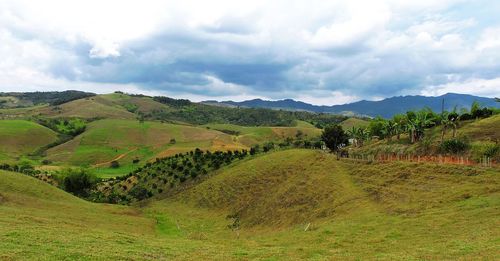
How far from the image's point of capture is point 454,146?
74.8 metres

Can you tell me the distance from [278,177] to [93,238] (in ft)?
172

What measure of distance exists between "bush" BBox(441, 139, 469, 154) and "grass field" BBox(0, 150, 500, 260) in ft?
50.3

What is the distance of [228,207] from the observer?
262 ft

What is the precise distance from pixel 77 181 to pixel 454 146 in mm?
94862

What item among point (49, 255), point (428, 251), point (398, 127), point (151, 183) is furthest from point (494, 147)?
point (151, 183)

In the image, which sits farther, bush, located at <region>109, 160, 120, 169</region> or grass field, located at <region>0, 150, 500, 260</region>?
bush, located at <region>109, 160, 120, 169</region>

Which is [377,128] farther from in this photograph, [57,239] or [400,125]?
[57,239]

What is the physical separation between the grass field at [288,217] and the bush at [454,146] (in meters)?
15.3

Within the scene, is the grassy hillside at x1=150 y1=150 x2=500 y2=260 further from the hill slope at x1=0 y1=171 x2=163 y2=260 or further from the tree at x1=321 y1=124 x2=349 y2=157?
the tree at x1=321 y1=124 x2=349 y2=157

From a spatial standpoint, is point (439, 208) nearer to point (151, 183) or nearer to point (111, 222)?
point (111, 222)

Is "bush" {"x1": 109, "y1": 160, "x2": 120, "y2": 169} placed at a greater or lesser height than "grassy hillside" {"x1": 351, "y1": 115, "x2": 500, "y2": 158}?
lesser

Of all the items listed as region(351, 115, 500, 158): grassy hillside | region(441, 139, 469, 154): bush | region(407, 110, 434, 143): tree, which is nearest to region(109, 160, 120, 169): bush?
region(351, 115, 500, 158): grassy hillside

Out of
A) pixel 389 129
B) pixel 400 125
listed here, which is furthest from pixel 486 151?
pixel 389 129

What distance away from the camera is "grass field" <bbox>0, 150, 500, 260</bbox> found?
3136cm
